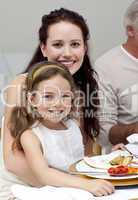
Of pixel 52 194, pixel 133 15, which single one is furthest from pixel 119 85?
pixel 52 194

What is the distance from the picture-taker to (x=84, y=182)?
42.1 inches

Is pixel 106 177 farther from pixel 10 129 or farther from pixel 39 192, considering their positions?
pixel 10 129

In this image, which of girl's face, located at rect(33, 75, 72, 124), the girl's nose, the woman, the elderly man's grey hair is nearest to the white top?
the elderly man's grey hair

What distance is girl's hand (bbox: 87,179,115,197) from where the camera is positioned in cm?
103

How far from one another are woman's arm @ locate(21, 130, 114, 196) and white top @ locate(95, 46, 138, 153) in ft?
2.86

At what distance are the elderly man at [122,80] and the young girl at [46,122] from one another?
0.70 metres

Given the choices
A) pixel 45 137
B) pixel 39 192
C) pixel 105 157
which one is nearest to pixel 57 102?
pixel 45 137

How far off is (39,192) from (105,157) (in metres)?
0.33

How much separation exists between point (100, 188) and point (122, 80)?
111 cm

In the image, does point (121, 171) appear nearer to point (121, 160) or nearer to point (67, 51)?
point (121, 160)

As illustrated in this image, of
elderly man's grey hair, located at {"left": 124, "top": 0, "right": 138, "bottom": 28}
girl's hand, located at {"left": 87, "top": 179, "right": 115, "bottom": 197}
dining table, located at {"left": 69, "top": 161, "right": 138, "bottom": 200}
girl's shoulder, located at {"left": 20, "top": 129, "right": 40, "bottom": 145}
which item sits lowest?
dining table, located at {"left": 69, "top": 161, "right": 138, "bottom": 200}

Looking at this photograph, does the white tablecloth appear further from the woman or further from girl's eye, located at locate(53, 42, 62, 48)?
girl's eye, located at locate(53, 42, 62, 48)

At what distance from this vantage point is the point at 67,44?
61.6 inches

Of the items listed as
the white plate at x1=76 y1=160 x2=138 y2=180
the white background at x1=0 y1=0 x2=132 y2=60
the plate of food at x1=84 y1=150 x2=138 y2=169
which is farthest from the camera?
the white background at x1=0 y1=0 x2=132 y2=60
